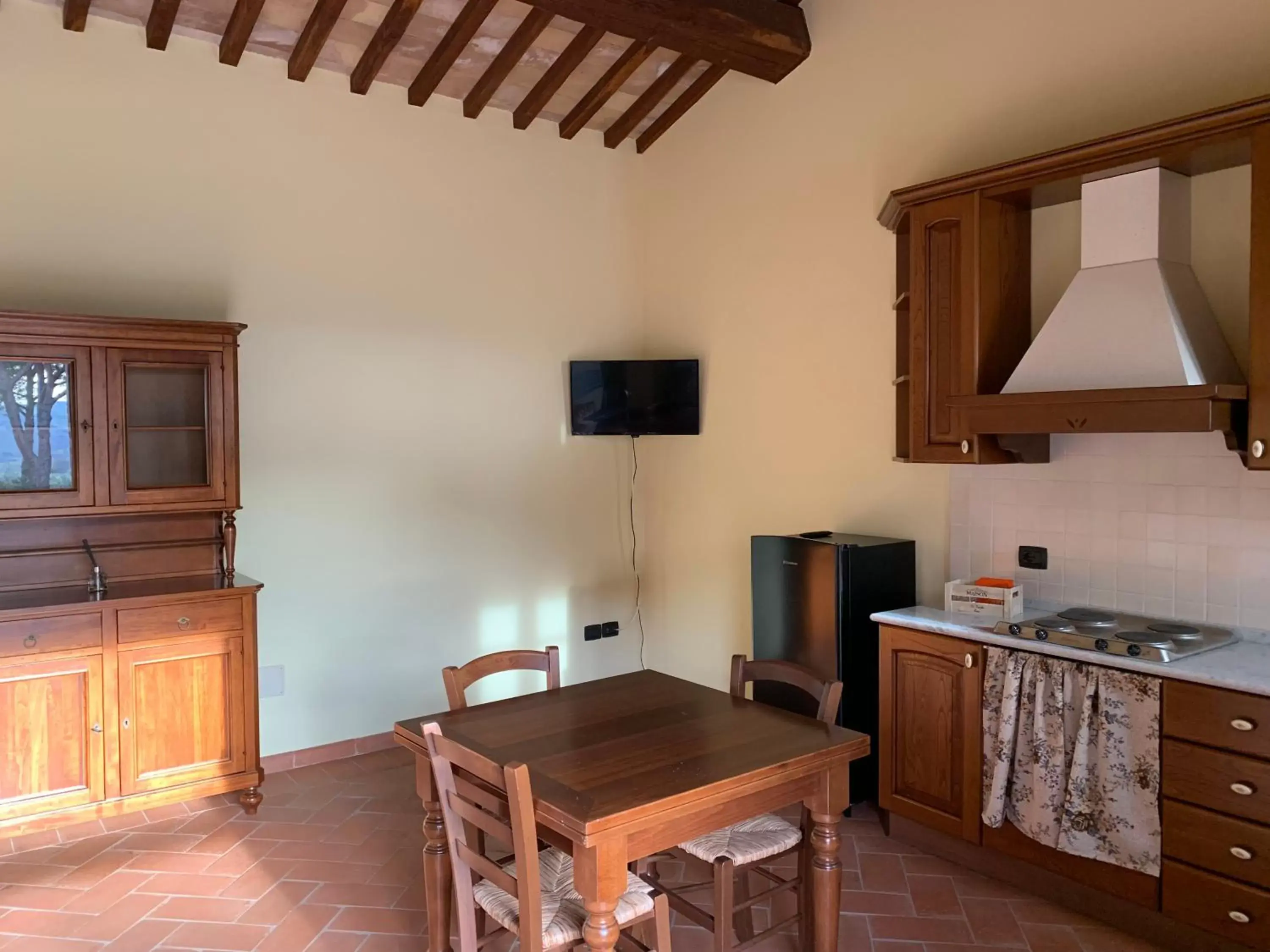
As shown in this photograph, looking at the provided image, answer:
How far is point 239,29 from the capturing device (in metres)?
3.68

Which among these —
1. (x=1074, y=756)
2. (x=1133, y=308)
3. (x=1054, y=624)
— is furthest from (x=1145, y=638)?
(x=1133, y=308)

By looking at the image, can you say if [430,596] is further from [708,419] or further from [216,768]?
[708,419]

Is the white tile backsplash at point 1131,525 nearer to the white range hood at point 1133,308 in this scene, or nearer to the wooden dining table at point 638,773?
the white range hood at point 1133,308

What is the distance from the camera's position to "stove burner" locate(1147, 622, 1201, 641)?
2.70 metres

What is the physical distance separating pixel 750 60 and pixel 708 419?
1.72 meters

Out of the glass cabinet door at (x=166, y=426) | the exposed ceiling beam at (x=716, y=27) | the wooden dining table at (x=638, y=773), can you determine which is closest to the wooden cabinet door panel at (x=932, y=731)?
the wooden dining table at (x=638, y=773)

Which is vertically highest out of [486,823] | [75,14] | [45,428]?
[75,14]

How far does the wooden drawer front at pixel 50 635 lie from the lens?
3121mm

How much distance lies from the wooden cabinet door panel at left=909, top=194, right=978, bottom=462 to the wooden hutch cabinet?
2585 mm

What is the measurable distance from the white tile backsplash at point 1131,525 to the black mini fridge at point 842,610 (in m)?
0.27

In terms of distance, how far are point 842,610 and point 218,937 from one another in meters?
2.31

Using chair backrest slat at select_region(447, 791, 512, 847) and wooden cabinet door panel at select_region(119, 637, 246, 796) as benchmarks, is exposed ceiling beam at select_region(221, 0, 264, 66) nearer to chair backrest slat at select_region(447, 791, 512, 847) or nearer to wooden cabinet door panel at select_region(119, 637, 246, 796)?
wooden cabinet door panel at select_region(119, 637, 246, 796)

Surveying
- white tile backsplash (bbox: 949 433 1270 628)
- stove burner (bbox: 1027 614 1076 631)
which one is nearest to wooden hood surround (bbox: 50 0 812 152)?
white tile backsplash (bbox: 949 433 1270 628)

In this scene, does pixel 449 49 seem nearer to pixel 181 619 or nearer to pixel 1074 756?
pixel 181 619
